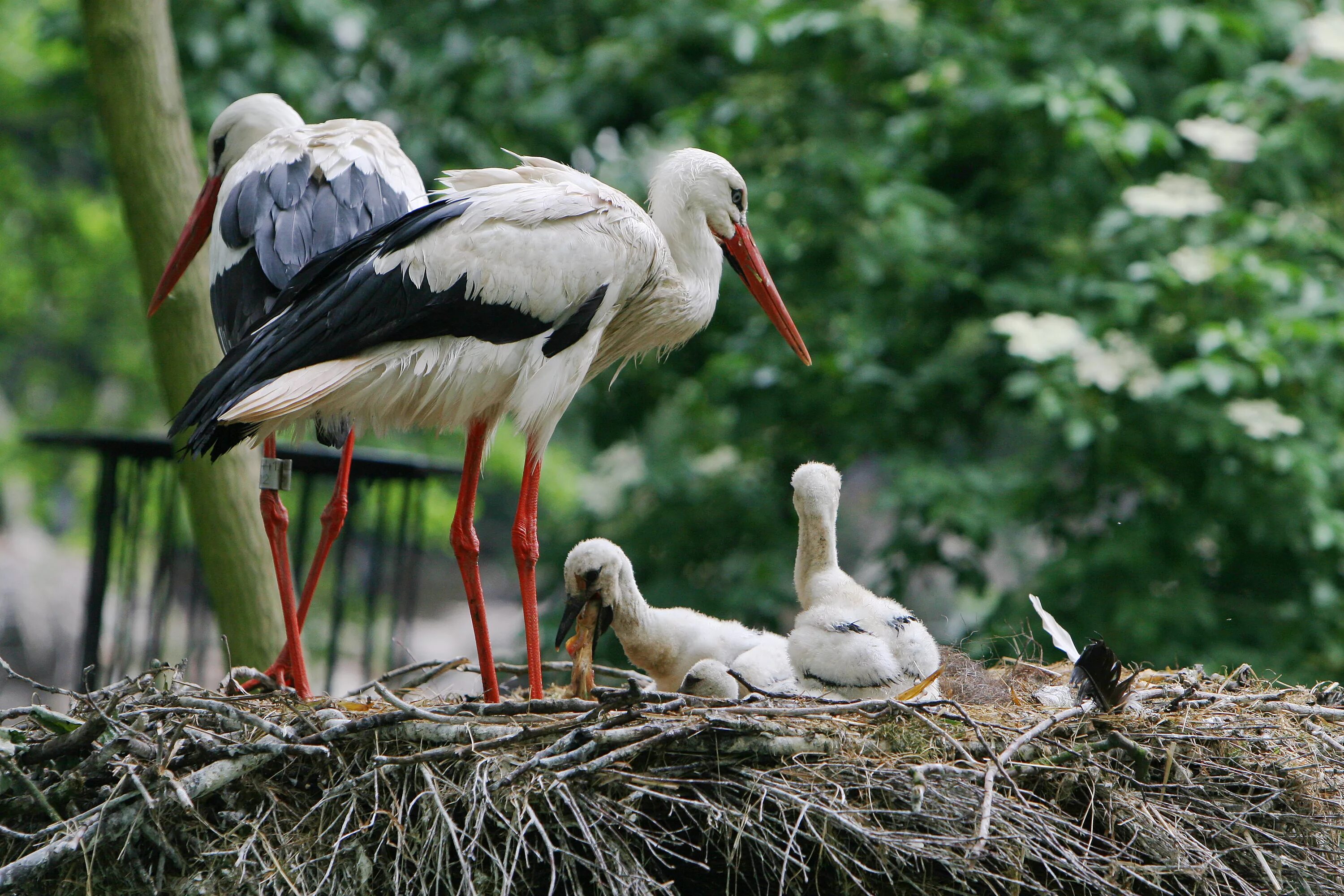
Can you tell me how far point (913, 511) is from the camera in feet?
17.8

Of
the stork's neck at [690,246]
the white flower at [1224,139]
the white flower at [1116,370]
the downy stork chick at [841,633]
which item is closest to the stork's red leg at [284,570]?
the stork's neck at [690,246]

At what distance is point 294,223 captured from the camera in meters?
3.48

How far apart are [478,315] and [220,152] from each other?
5.60ft

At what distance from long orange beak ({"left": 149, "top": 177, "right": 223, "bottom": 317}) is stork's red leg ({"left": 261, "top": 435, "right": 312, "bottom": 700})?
0.67 meters

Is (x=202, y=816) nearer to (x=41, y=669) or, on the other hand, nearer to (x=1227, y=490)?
(x=1227, y=490)

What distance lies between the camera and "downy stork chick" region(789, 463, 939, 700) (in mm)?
3223

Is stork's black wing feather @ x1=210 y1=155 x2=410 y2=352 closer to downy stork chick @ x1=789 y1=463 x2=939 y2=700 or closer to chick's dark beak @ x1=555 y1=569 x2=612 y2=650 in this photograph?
chick's dark beak @ x1=555 y1=569 x2=612 y2=650

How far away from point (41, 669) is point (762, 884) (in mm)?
9590

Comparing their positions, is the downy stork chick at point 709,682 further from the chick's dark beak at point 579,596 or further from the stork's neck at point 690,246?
the stork's neck at point 690,246

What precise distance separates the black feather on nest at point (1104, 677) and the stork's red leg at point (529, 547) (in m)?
1.32

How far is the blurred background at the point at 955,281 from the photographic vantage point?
4938 millimetres

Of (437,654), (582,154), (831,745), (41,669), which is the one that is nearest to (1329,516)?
(831,745)

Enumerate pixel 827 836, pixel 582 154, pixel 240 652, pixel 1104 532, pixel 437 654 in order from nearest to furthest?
1. pixel 827 836
2. pixel 240 652
3. pixel 1104 532
4. pixel 582 154
5. pixel 437 654

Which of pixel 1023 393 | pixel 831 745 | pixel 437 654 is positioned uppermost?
A: pixel 831 745
